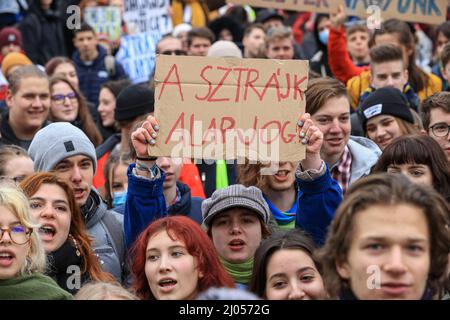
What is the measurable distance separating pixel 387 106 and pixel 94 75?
536 cm

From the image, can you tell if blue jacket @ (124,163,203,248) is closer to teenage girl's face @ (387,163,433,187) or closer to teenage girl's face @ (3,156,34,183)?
teenage girl's face @ (3,156,34,183)

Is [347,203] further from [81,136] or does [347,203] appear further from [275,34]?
[275,34]

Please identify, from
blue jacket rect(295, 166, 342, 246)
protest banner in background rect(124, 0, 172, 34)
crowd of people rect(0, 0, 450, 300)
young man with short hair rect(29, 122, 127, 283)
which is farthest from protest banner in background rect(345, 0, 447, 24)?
protest banner in background rect(124, 0, 172, 34)

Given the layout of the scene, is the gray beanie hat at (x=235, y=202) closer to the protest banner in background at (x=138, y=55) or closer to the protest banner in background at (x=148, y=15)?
the protest banner in background at (x=138, y=55)

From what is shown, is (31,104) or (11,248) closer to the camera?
(11,248)

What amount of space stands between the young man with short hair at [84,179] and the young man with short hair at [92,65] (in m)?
5.24

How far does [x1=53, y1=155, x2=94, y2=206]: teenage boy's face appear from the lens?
6535 mm

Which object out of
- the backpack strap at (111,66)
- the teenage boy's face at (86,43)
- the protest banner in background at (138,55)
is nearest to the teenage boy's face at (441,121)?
the backpack strap at (111,66)

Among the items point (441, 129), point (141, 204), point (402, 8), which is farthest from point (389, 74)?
point (141, 204)

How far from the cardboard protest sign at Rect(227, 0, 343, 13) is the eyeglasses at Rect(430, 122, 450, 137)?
1.67 meters

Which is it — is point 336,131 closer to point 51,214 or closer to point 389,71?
point 51,214

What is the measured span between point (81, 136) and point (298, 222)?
1518 mm

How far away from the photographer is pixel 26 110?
8.75m
